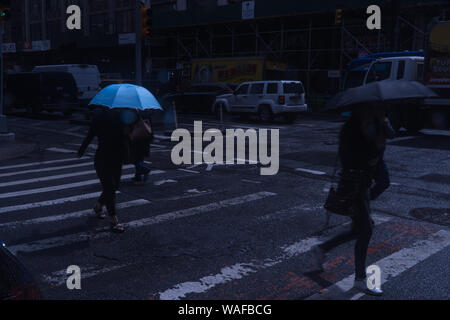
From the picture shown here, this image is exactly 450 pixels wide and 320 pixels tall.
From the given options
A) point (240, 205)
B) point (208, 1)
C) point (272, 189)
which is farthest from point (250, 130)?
point (208, 1)

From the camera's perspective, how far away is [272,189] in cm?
937

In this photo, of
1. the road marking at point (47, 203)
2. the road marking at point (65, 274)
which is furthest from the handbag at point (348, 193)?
the road marking at point (47, 203)

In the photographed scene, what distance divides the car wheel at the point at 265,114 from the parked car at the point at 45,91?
9.62 m

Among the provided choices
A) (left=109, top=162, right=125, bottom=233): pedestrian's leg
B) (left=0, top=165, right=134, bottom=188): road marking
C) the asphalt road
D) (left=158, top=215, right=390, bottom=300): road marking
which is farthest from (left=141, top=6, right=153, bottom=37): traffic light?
(left=158, top=215, right=390, bottom=300): road marking

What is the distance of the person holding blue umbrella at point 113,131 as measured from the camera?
6.50 metres

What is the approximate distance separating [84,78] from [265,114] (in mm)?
10465

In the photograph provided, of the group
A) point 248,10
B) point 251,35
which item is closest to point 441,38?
point 248,10

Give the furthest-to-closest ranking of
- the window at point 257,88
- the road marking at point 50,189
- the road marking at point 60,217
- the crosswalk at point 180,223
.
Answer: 1. the window at point 257,88
2. the road marking at point 50,189
3. the road marking at point 60,217
4. the crosswalk at point 180,223

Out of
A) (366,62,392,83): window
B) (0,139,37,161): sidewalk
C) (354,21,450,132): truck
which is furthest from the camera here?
(366,62,392,83): window

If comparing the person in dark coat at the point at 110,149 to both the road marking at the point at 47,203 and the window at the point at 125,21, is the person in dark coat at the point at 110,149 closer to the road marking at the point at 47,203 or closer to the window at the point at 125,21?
the road marking at the point at 47,203

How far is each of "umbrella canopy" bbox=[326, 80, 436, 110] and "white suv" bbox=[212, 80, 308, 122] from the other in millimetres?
17780

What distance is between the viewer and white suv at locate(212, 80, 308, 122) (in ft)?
74.9

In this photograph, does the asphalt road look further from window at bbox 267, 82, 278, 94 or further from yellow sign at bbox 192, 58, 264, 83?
yellow sign at bbox 192, 58, 264, 83

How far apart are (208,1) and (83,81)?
18.6m
